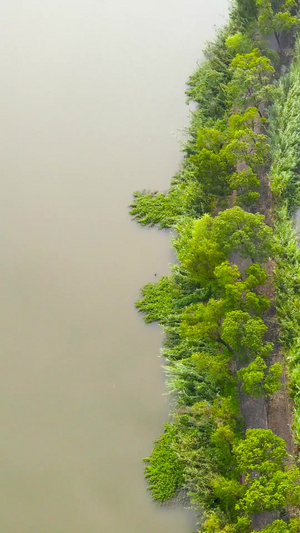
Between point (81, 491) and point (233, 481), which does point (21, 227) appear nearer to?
point (81, 491)

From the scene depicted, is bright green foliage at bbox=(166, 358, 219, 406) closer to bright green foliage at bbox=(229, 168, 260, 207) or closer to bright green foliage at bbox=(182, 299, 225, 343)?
bright green foliage at bbox=(182, 299, 225, 343)

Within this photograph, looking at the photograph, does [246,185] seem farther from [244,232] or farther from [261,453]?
[261,453]

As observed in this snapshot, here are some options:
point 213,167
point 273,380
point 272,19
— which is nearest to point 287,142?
point 213,167

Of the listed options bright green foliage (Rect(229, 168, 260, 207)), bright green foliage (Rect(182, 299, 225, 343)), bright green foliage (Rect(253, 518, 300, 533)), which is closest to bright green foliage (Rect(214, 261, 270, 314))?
bright green foliage (Rect(182, 299, 225, 343))

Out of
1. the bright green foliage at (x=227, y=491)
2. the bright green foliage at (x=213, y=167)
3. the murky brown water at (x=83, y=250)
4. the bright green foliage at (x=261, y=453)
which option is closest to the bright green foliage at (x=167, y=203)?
the murky brown water at (x=83, y=250)

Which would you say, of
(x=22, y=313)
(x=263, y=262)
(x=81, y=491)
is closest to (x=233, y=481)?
(x=81, y=491)

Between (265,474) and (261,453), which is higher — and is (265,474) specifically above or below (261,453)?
below
